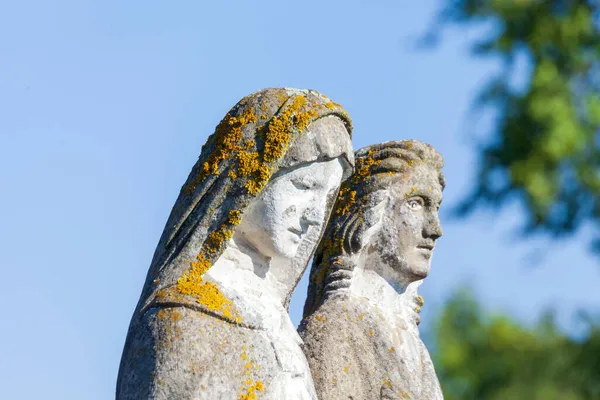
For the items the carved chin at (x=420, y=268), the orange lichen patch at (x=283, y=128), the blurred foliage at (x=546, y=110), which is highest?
the blurred foliage at (x=546, y=110)

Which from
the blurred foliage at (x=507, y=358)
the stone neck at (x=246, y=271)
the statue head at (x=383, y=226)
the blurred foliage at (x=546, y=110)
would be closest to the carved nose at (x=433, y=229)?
the statue head at (x=383, y=226)

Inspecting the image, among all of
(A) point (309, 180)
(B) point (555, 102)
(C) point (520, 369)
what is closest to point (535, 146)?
(B) point (555, 102)

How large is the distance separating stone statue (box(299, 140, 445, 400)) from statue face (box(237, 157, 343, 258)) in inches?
56.0

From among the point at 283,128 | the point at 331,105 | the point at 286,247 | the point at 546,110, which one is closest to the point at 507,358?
the point at 546,110

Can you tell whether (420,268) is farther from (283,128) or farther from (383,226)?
(283,128)

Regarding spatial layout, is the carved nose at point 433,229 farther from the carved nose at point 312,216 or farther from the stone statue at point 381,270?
the carved nose at point 312,216

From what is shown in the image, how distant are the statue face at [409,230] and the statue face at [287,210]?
1911mm

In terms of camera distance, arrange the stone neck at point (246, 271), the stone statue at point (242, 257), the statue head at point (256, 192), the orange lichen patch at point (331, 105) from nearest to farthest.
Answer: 1. the stone statue at point (242, 257)
2. the statue head at point (256, 192)
3. the stone neck at point (246, 271)
4. the orange lichen patch at point (331, 105)

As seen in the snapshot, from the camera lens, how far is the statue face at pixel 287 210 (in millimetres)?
9000

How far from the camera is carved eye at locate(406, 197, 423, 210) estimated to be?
11.2 meters

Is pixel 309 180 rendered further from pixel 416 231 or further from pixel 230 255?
pixel 416 231

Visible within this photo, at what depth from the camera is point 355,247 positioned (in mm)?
10961

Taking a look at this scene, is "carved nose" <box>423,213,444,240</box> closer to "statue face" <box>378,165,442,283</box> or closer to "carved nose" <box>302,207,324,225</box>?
"statue face" <box>378,165,442,283</box>

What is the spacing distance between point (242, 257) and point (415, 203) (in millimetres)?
2437
